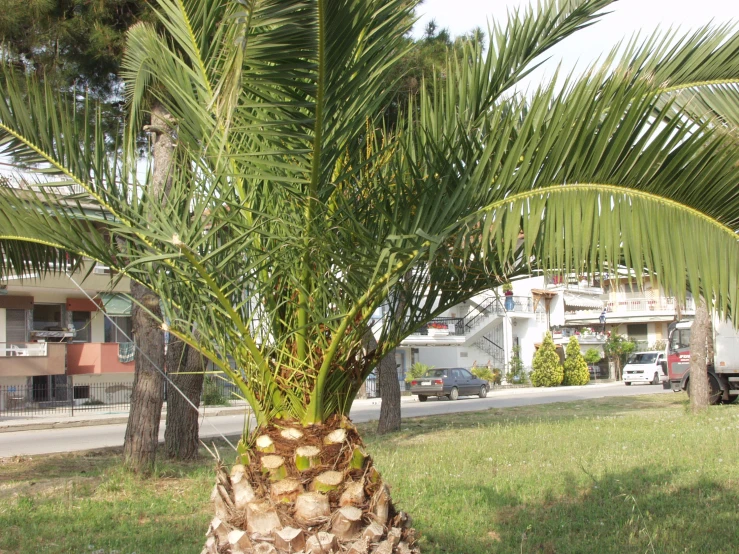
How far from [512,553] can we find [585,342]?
49.2 m

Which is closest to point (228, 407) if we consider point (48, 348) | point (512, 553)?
point (48, 348)

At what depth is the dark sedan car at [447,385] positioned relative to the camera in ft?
99.1

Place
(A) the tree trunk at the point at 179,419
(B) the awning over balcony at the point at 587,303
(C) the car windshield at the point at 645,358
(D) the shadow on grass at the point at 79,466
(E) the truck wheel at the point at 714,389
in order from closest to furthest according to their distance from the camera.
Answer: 1. (D) the shadow on grass at the point at 79,466
2. (A) the tree trunk at the point at 179,419
3. (E) the truck wheel at the point at 714,389
4. (C) the car windshield at the point at 645,358
5. (B) the awning over balcony at the point at 587,303

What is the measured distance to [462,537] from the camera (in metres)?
6.01

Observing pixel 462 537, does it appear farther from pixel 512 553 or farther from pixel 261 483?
pixel 261 483

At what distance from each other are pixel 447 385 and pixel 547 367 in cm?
1252

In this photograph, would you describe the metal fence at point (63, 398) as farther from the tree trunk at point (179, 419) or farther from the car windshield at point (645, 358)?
the car windshield at point (645, 358)

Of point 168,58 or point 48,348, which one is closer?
point 168,58

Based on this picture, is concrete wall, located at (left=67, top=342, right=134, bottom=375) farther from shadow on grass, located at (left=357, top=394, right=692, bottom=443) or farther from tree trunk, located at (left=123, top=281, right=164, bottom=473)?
tree trunk, located at (left=123, top=281, right=164, bottom=473)

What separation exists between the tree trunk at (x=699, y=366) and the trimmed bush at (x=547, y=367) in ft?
80.1

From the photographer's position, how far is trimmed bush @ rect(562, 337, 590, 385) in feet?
140

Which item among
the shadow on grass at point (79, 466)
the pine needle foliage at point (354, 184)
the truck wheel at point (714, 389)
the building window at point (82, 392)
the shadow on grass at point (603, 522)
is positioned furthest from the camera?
the building window at point (82, 392)

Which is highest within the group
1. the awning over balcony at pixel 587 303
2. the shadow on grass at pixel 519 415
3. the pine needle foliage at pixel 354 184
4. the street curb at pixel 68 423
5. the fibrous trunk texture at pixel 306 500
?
the awning over balcony at pixel 587 303

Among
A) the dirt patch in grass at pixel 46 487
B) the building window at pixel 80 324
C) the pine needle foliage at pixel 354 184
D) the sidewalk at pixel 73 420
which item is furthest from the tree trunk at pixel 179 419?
the building window at pixel 80 324
